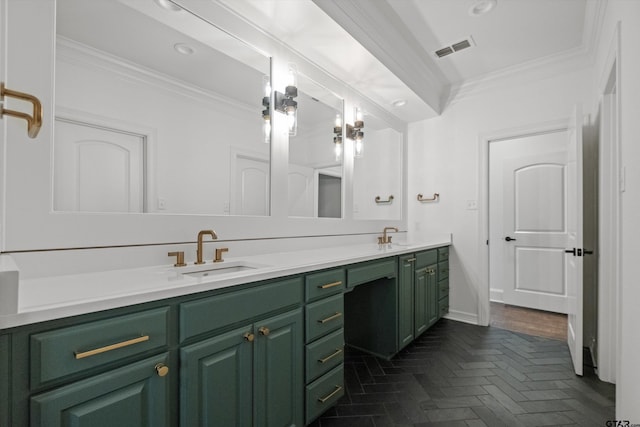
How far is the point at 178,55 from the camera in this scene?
1646 millimetres

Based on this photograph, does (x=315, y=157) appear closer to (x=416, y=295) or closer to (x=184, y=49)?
(x=184, y=49)

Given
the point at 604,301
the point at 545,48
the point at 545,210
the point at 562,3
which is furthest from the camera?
the point at 545,210

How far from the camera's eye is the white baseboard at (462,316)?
330 cm

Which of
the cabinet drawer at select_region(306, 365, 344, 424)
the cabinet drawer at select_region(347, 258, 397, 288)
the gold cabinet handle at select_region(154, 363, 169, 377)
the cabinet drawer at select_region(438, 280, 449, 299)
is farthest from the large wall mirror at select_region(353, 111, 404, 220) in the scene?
the gold cabinet handle at select_region(154, 363, 169, 377)

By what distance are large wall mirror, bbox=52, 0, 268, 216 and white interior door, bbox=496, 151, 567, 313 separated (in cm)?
350

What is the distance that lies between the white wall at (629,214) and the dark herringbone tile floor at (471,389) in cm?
42

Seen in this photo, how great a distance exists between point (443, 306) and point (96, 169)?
3.35 m

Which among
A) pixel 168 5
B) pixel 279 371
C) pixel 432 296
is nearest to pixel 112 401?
pixel 279 371

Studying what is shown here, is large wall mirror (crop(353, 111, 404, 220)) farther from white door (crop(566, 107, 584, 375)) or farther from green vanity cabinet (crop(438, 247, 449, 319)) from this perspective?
white door (crop(566, 107, 584, 375))

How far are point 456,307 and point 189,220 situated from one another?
3.13m

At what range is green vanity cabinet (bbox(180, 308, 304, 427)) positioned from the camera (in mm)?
1059

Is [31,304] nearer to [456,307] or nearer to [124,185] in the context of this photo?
[124,185]

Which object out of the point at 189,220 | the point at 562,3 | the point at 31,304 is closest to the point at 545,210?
the point at 562,3

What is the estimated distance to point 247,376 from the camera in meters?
1.23
